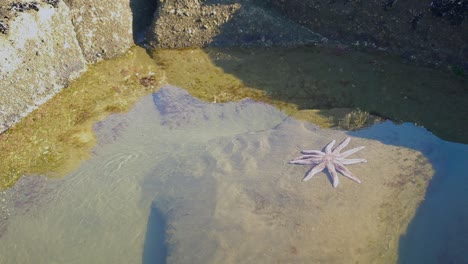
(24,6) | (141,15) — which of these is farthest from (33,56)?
(141,15)

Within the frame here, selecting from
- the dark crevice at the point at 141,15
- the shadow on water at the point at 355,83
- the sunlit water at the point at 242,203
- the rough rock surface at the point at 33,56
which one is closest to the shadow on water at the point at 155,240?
the sunlit water at the point at 242,203

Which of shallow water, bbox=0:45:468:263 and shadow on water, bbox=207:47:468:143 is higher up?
shadow on water, bbox=207:47:468:143

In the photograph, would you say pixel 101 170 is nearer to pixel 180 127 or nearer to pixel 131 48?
pixel 180 127

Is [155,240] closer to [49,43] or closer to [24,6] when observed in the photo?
[49,43]

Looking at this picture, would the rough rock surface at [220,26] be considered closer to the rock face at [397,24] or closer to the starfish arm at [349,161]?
the rock face at [397,24]

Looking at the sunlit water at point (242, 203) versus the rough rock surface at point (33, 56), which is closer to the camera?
the sunlit water at point (242, 203)

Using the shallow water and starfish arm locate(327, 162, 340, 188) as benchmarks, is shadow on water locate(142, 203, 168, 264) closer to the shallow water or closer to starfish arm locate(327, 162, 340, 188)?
the shallow water

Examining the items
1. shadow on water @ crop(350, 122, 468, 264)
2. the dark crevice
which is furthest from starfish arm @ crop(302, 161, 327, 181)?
the dark crevice
